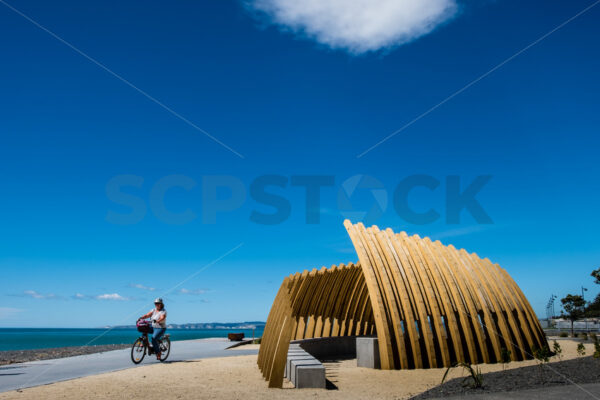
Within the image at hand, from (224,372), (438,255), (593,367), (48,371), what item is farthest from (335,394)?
(48,371)

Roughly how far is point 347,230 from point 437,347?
11.7 ft

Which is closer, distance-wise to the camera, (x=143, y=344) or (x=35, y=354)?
(x=143, y=344)

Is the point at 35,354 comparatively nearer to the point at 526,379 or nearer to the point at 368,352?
the point at 368,352

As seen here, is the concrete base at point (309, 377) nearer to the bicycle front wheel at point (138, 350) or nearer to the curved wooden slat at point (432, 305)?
the curved wooden slat at point (432, 305)

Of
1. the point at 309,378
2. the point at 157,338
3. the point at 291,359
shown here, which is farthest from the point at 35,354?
the point at 309,378

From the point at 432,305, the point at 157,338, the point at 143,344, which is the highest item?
the point at 432,305

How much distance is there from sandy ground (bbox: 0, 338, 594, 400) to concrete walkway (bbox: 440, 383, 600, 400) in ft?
4.67

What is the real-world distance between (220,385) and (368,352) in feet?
12.8

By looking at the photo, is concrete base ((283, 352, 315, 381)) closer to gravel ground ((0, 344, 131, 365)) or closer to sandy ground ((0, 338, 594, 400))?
sandy ground ((0, 338, 594, 400))

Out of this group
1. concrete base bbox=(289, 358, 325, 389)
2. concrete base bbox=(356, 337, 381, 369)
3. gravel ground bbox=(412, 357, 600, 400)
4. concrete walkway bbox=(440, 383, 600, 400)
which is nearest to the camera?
concrete walkway bbox=(440, 383, 600, 400)

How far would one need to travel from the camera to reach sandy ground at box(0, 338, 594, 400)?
6914 millimetres

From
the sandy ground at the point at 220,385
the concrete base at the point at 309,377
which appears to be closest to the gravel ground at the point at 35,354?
the sandy ground at the point at 220,385

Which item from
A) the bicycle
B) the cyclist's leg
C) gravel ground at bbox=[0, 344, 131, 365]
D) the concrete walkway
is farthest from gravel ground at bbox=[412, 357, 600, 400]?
gravel ground at bbox=[0, 344, 131, 365]

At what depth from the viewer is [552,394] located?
5840 millimetres
